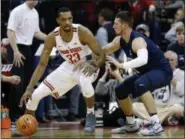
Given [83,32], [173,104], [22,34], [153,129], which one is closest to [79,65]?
[83,32]

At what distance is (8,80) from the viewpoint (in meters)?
11.2

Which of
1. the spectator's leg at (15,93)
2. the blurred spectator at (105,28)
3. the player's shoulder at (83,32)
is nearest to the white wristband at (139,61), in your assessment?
the player's shoulder at (83,32)

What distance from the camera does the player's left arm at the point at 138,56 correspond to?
9242mm

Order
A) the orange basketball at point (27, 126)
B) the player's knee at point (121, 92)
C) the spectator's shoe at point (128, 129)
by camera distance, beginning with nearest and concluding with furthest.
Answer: the orange basketball at point (27, 126) → the player's knee at point (121, 92) → the spectator's shoe at point (128, 129)

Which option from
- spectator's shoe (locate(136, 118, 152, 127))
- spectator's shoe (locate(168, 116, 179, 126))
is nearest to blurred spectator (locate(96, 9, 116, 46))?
spectator's shoe (locate(168, 116, 179, 126))

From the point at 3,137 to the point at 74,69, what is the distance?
5.08ft

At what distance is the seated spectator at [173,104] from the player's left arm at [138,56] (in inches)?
82.5

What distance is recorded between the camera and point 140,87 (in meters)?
9.49

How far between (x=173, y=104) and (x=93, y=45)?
2.66 meters

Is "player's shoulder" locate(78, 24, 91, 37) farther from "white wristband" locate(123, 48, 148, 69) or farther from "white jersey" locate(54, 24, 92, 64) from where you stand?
"white wristband" locate(123, 48, 148, 69)

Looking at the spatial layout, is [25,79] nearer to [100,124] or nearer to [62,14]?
[100,124]

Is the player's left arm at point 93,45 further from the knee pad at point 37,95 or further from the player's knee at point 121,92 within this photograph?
the knee pad at point 37,95

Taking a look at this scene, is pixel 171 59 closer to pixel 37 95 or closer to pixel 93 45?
pixel 93 45

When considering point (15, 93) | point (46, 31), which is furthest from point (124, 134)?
point (46, 31)
